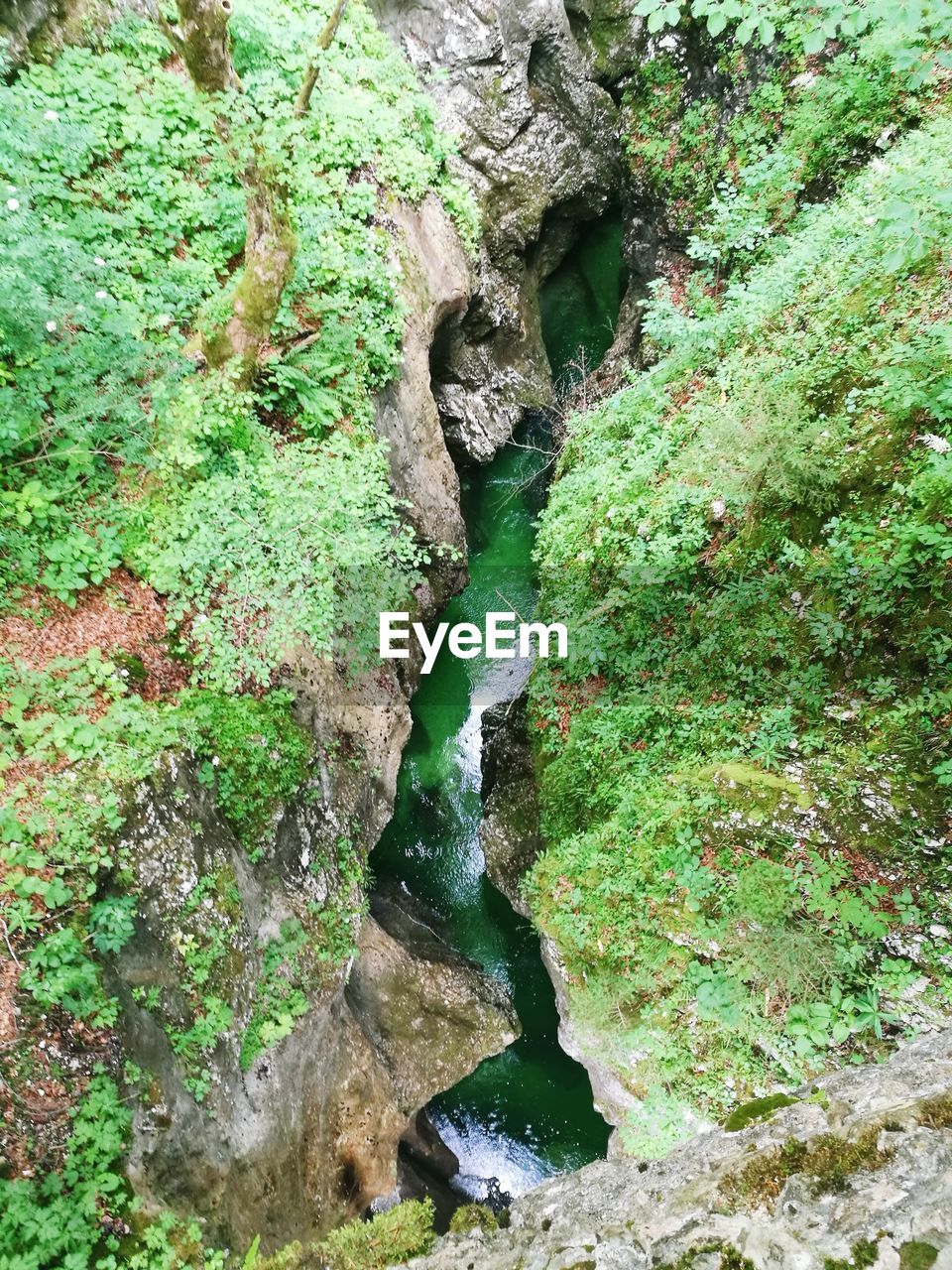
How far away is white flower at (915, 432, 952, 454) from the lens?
17.0ft

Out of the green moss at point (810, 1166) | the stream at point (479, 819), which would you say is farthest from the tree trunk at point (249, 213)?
the green moss at point (810, 1166)

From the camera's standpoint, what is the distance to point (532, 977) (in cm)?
948

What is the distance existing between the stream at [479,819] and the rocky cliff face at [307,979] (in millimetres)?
1023

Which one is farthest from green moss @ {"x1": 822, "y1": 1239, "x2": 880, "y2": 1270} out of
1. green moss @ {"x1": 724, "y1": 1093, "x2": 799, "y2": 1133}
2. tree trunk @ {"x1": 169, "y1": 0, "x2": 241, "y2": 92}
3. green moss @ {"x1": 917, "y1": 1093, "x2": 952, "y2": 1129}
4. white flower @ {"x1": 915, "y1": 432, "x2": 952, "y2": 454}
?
tree trunk @ {"x1": 169, "y1": 0, "x2": 241, "y2": 92}

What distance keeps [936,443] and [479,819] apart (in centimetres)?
742

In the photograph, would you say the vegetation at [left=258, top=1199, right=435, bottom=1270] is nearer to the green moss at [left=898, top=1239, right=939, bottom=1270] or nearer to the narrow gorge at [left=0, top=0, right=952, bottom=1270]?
the narrow gorge at [left=0, top=0, right=952, bottom=1270]

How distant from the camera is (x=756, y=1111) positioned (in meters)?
3.68

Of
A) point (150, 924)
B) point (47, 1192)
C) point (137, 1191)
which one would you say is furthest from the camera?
point (150, 924)

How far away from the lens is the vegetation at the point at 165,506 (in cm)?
422

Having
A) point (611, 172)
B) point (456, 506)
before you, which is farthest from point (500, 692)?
point (611, 172)

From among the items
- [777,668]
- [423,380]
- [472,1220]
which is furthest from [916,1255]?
[423,380]

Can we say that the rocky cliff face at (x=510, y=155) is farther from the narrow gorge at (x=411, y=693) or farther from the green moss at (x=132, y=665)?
the green moss at (x=132, y=665)

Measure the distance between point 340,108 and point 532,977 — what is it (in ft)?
36.6

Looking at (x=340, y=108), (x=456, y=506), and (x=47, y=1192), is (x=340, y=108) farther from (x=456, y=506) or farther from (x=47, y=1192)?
(x=47, y=1192)
